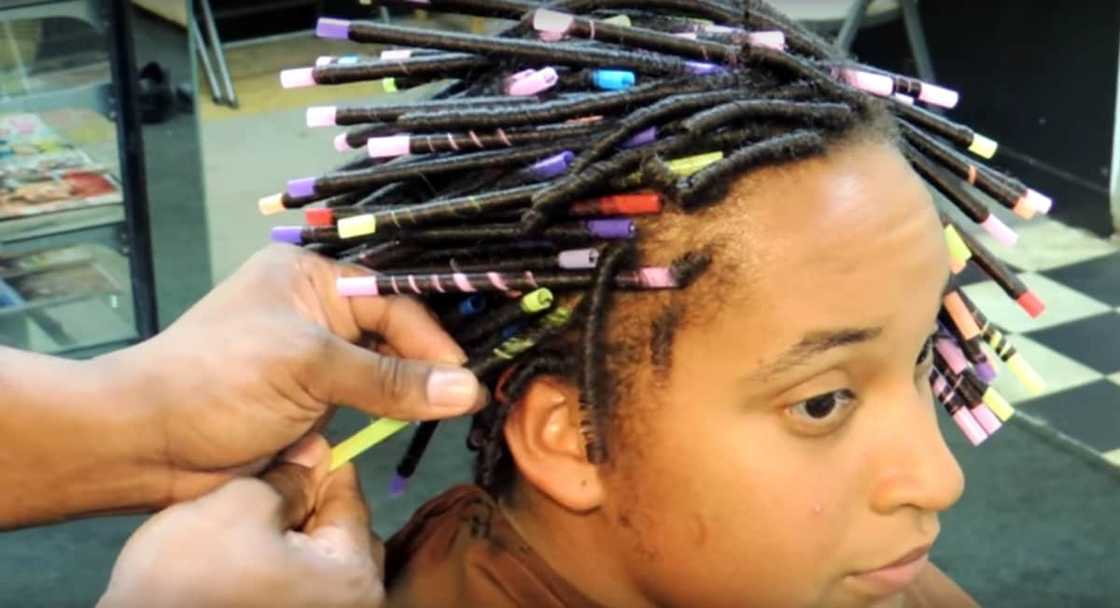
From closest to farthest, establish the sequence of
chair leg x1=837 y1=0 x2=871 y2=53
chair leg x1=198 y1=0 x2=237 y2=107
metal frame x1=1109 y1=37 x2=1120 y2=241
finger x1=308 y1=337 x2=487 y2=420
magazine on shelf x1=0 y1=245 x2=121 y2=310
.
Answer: finger x1=308 y1=337 x2=487 y2=420
magazine on shelf x1=0 y1=245 x2=121 y2=310
chair leg x1=837 y1=0 x2=871 y2=53
metal frame x1=1109 y1=37 x2=1120 y2=241
chair leg x1=198 y1=0 x2=237 y2=107

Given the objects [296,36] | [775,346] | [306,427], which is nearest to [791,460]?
[775,346]

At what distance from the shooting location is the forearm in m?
0.88

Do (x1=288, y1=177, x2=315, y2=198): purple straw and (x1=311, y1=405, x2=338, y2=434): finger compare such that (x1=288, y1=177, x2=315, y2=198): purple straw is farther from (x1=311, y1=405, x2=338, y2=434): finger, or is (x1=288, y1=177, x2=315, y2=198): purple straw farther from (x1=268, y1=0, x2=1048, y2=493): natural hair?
(x1=311, y1=405, x2=338, y2=434): finger

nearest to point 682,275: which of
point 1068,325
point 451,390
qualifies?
point 451,390

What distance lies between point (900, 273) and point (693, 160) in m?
0.15

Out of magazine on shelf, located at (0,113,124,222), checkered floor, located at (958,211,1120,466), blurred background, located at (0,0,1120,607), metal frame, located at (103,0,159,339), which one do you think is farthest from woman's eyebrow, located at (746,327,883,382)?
magazine on shelf, located at (0,113,124,222)

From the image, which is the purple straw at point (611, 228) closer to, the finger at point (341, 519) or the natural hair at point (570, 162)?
the natural hair at point (570, 162)

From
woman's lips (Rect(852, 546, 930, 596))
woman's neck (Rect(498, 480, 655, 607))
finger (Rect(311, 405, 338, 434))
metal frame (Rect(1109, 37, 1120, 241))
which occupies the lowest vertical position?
metal frame (Rect(1109, 37, 1120, 241))

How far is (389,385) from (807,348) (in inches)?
10.4

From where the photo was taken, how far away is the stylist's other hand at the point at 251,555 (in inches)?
32.3

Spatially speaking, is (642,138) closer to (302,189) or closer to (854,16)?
(302,189)

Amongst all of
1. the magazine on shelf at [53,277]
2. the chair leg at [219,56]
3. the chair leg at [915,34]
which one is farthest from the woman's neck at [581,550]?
the chair leg at [219,56]

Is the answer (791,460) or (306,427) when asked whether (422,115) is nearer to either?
(306,427)

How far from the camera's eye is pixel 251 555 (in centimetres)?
84
